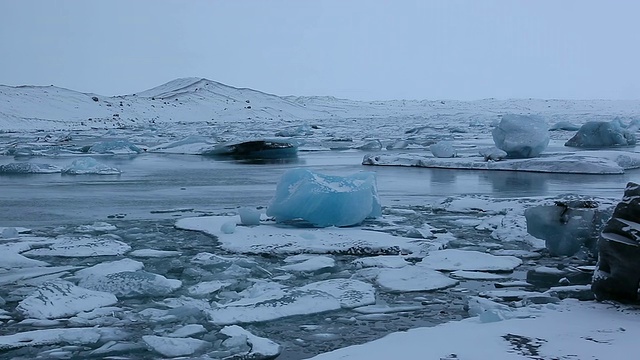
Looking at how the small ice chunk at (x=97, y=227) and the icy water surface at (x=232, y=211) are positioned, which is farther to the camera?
the small ice chunk at (x=97, y=227)

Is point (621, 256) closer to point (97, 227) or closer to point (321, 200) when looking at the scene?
point (321, 200)

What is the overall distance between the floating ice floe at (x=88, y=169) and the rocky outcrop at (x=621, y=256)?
33.1 ft

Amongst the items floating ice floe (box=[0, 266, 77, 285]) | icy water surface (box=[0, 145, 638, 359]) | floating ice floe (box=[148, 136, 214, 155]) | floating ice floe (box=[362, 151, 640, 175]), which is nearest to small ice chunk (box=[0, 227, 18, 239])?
icy water surface (box=[0, 145, 638, 359])

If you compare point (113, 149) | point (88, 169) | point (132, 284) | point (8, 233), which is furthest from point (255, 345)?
point (113, 149)

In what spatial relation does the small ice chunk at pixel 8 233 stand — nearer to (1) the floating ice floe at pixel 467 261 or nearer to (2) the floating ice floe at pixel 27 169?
(1) the floating ice floe at pixel 467 261

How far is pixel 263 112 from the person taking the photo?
57.4 meters

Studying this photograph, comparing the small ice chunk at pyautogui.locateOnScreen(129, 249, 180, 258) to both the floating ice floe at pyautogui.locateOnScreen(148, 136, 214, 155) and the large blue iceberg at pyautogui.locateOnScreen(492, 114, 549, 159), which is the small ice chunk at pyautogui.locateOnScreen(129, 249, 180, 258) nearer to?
the large blue iceberg at pyautogui.locateOnScreen(492, 114, 549, 159)

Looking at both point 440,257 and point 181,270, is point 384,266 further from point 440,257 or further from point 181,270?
point 181,270

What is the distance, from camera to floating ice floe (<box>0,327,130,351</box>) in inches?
126

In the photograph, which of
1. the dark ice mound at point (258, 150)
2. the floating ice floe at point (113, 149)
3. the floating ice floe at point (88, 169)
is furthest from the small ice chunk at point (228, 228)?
the floating ice floe at point (113, 149)

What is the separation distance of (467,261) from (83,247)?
284 cm

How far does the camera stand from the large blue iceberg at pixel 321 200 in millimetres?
6234

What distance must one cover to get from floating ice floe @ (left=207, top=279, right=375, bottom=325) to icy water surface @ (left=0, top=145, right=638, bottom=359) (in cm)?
7

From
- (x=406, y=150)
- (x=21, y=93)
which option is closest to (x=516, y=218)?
(x=406, y=150)
